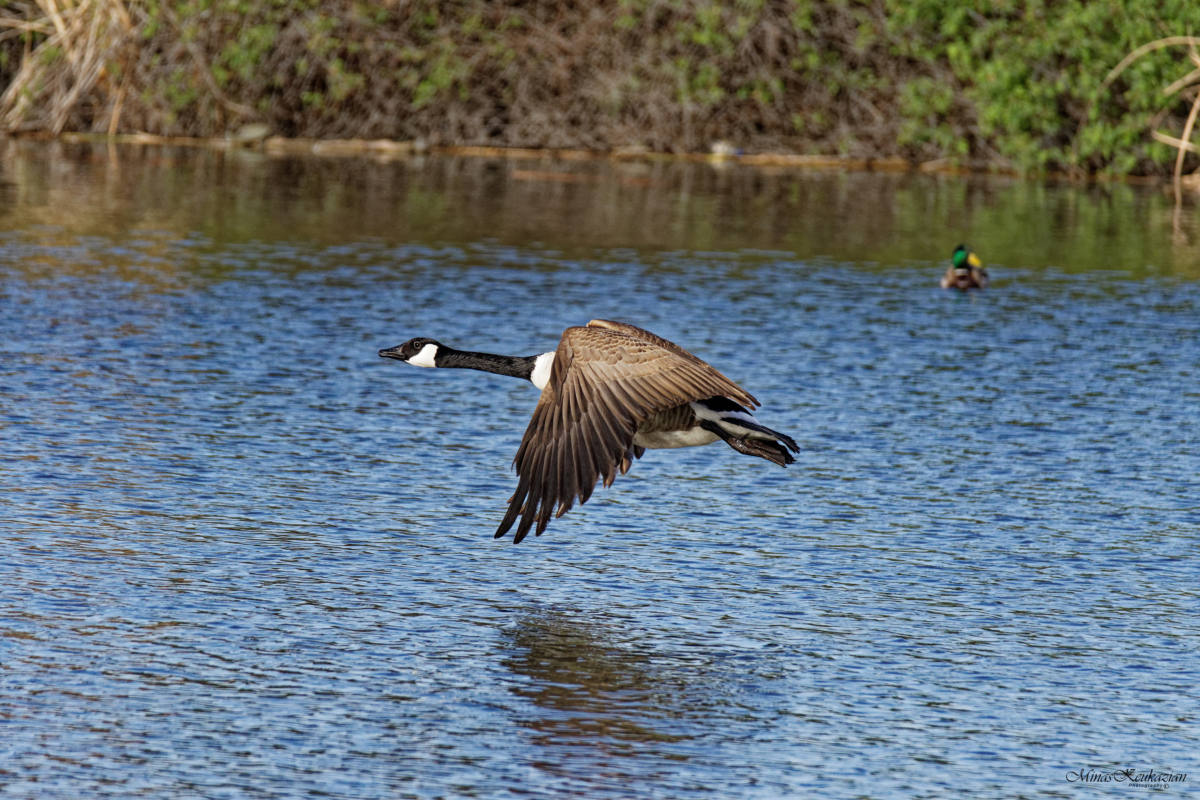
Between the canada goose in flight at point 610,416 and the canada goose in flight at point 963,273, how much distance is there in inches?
430

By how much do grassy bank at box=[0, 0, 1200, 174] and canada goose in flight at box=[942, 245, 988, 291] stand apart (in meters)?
14.8

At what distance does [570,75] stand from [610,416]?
98.6 ft

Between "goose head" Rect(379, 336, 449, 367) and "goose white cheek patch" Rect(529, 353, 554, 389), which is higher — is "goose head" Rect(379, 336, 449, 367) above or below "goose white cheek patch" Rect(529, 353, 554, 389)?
below

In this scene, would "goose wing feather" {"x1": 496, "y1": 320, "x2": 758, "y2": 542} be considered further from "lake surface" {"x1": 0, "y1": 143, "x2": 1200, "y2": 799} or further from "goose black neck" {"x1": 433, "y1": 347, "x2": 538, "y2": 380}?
"goose black neck" {"x1": 433, "y1": 347, "x2": 538, "y2": 380}

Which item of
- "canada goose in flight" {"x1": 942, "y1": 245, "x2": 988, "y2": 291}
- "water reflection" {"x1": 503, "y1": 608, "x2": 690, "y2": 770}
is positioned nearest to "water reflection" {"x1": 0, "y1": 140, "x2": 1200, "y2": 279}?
"canada goose in flight" {"x1": 942, "y1": 245, "x2": 988, "y2": 291}

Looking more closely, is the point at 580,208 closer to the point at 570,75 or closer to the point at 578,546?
the point at 570,75

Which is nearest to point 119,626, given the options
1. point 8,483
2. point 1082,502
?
point 8,483

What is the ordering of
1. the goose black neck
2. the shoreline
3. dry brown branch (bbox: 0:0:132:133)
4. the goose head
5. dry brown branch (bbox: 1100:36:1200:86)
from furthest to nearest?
dry brown branch (bbox: 0:0:132:133) < the shoreline < dry brown branch (bbox: 1100:36:1200:86) < the goose head < the goose black neck

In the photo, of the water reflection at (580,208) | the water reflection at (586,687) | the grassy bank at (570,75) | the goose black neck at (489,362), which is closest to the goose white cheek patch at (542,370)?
the goose black neck at (489,362)

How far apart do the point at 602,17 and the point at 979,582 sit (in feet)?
95.4

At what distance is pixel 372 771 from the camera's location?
6547mm

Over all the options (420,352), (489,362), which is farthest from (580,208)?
(489,362)

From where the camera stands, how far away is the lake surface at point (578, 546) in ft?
22.6

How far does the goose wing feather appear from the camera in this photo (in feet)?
26.3
